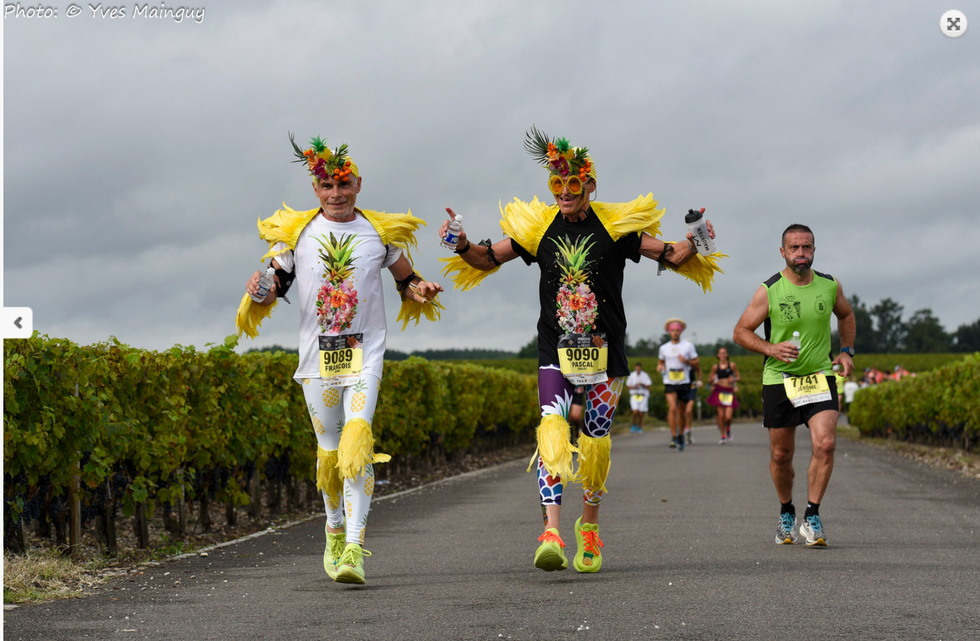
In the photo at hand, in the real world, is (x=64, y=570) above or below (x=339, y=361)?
below

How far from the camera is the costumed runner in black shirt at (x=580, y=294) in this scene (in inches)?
246

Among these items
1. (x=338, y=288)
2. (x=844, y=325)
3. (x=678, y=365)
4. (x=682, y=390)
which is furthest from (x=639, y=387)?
(x=338, y=288)

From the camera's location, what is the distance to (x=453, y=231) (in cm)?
640

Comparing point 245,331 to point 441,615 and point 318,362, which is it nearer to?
point 318,362

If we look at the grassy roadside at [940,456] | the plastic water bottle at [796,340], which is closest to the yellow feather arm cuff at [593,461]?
the plastic water bottle at [796,340]

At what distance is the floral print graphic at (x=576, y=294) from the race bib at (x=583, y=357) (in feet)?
0.19

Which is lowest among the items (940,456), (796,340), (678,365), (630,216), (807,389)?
(940,456)

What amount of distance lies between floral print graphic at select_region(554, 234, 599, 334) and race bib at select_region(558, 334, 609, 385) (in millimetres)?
58

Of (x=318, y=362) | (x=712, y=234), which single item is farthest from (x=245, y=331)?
(x=712, y=234)

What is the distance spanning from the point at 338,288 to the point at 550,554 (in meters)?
1.93

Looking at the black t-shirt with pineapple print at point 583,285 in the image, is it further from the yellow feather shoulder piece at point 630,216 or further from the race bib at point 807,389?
the race bib at point 807,389

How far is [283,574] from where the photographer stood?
6.50m

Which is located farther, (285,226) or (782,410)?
(782,410)

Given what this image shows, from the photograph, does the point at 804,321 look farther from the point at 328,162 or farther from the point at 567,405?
the point at 328,162
